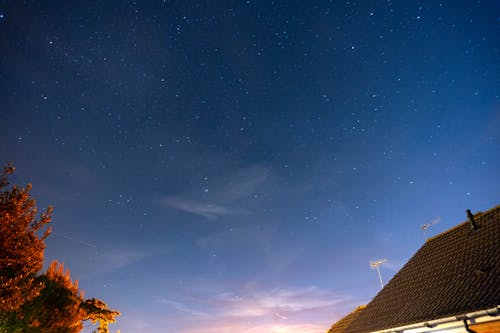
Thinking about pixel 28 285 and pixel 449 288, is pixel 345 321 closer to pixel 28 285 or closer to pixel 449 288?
pixel 449 288

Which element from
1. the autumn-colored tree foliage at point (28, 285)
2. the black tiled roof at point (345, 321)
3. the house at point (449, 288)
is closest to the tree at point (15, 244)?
the autumn-colored tree foliage at point (28, 285)

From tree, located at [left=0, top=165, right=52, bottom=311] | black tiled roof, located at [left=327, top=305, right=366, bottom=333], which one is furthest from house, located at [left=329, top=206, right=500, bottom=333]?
tree, located at [left=0, top=165, right=52, bottom=311]

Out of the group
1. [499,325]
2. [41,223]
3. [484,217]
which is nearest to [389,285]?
[484,217]

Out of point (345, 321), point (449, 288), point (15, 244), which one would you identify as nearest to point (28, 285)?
point (15, 244)

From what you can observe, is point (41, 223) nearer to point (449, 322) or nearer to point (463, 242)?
point (449, 322)

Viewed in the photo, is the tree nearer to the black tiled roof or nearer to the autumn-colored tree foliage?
the autumn-colored tree foliage

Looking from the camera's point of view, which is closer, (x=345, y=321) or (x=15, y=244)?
(x=15, y=244)

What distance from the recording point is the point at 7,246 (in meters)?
10.8

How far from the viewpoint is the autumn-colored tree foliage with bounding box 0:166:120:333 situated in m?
10.8

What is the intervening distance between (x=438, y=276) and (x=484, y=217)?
11.4 feet

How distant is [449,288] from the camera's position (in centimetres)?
1272

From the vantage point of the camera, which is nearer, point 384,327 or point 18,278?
point 18,278

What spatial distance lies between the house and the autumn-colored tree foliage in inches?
543

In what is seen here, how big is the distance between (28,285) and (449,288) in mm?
15277
